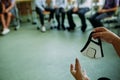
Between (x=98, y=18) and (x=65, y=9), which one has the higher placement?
(x=65, y=9)

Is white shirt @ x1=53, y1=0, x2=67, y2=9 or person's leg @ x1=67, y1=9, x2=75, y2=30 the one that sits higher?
white shirt @ x1=53, y1=0, x2=67, y2=9

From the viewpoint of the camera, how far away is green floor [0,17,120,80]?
2.92 metres

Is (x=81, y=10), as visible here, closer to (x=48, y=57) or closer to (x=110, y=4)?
(x=110, y=4)

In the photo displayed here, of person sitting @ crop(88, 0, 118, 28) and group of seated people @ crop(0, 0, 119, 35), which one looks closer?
person sitting @ crop(88, 0, 118, 28)

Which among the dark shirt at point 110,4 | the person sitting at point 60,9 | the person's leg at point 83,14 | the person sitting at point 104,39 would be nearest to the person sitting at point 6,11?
the person sitting at point 60,9

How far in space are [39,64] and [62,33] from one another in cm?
191

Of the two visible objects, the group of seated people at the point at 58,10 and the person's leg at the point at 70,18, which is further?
the person's leg at the point at 70,18

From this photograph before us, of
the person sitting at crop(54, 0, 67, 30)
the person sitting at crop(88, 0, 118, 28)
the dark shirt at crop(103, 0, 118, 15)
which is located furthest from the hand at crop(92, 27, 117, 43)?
the person sitting at crop(54, 0, 67, 30)

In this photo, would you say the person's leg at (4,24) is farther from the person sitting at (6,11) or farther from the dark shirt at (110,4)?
the dark shirt at (110,4)

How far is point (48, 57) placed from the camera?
3582 mm

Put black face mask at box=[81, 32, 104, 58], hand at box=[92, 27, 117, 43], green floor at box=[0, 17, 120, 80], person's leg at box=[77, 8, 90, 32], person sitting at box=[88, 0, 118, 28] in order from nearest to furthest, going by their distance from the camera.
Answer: hand at box=[92, 27, 117, 43], black face mask at box=[81, 32, 104, 58], green floor at box=[0, 17, 120, 80], person sitting at box=[88, 0, 118, 28], person's leg at box=[77, 8, 90, 32]

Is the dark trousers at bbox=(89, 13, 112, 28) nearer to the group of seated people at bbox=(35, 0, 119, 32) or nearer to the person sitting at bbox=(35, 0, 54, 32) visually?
the group of seated people at bbox=(35, 0, 119, 32)

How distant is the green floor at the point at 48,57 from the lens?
292 cm

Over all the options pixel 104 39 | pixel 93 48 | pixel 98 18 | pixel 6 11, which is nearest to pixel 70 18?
pixel 98 18
